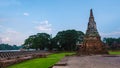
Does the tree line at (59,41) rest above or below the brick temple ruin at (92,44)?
above

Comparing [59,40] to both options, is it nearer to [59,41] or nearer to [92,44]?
[59,41]

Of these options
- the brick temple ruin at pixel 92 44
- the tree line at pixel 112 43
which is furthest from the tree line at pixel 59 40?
the brick temple ruin at pixel 92 44

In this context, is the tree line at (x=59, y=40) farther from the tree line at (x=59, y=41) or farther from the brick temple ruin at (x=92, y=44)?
the brick temple ruin at (x=92, y=44)

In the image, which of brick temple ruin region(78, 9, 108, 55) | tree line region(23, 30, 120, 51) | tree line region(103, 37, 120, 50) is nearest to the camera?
brick temple ruin region(78, 9, 108, 55)

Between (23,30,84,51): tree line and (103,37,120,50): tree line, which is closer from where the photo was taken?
(103,37,120,50): tree line

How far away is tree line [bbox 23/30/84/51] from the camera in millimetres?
68438

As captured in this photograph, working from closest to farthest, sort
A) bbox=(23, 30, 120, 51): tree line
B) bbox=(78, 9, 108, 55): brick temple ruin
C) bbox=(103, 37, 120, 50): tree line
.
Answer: bbox=(78, 9, 108, 55): brick temple ruin
bbox=(103, 37, 120, 50): tree line
bbox=(23, 30, 120, 51): tree line

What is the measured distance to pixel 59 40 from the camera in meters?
69.2

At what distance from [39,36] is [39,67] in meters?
57.6

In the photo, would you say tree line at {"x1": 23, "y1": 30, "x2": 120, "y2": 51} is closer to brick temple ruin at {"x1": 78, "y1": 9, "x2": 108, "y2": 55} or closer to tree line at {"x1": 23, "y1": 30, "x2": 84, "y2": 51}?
tree line at {"x1": 23, "y1": 30, "x2": 84, "y2": 51}

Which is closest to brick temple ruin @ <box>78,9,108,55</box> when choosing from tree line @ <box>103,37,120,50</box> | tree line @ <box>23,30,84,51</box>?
tree line @ <box>103,37,120,50</box>

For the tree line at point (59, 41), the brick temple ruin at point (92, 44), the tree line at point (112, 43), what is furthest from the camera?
the tree line at point (59, 41)

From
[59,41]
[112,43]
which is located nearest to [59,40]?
[59,41]

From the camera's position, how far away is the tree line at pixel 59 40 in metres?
68.4
